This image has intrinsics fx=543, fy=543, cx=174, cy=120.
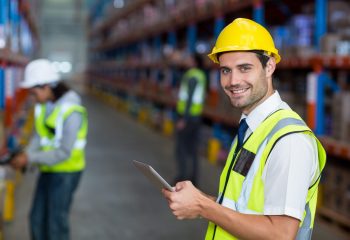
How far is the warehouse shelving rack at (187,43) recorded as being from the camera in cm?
546

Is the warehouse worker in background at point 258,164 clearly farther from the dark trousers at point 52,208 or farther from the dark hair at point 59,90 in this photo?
the dark hair at point 59,90

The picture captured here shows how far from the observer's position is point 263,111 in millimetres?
1821

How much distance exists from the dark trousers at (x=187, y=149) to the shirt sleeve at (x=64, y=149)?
11.4ft

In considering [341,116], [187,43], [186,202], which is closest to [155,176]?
[186,202]

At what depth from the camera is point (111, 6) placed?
68.6ft

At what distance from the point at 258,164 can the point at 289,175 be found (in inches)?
5.5

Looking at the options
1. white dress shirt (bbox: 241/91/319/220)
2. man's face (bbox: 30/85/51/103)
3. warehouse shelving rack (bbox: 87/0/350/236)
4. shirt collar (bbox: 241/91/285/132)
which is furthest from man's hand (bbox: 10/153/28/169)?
warehouse shelving rack (bbox: 87/0/350/236)

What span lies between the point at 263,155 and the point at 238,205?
20 centimetres

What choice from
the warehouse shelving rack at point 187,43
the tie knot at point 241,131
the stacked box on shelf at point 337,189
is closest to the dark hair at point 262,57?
the tie knot at point 241,131

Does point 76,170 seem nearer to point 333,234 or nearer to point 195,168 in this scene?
point 333,234

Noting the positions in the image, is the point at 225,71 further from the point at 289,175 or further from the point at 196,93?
the point at 196,93

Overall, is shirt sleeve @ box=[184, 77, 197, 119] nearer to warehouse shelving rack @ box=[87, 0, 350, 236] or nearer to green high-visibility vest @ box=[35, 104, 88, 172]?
warehouse shelving rack @ box=[87, 0, 350, 236]

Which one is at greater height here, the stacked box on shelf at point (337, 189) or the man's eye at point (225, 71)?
the man's eye at point (225, 71)

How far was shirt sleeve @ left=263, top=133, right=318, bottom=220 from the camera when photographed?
5.26ft
